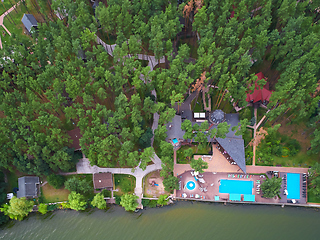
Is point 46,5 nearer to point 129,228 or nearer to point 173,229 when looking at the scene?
point 129,228

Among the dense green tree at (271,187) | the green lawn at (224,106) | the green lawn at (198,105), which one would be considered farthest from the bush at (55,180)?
the dense green tree at (271,187)

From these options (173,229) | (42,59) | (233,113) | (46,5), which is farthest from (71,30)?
(173,229)

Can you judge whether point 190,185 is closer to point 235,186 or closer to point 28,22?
point 235,186

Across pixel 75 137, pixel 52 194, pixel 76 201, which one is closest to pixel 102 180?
pixel 76 201

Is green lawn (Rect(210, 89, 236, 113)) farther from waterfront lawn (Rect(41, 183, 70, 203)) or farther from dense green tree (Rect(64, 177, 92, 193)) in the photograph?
waterfront lawn (Rect(41, 183, 70, 203))

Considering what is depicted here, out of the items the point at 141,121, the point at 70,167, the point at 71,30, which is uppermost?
the point at 71,30

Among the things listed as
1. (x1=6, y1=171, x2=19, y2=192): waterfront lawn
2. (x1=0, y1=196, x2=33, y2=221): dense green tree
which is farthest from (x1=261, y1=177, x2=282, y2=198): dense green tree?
(x1=6, y1=171, x2=19, y2=192): waterfront lawn

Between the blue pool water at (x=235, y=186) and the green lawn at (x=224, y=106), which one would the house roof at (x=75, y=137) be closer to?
the green lawn at (x=224, y=106)
